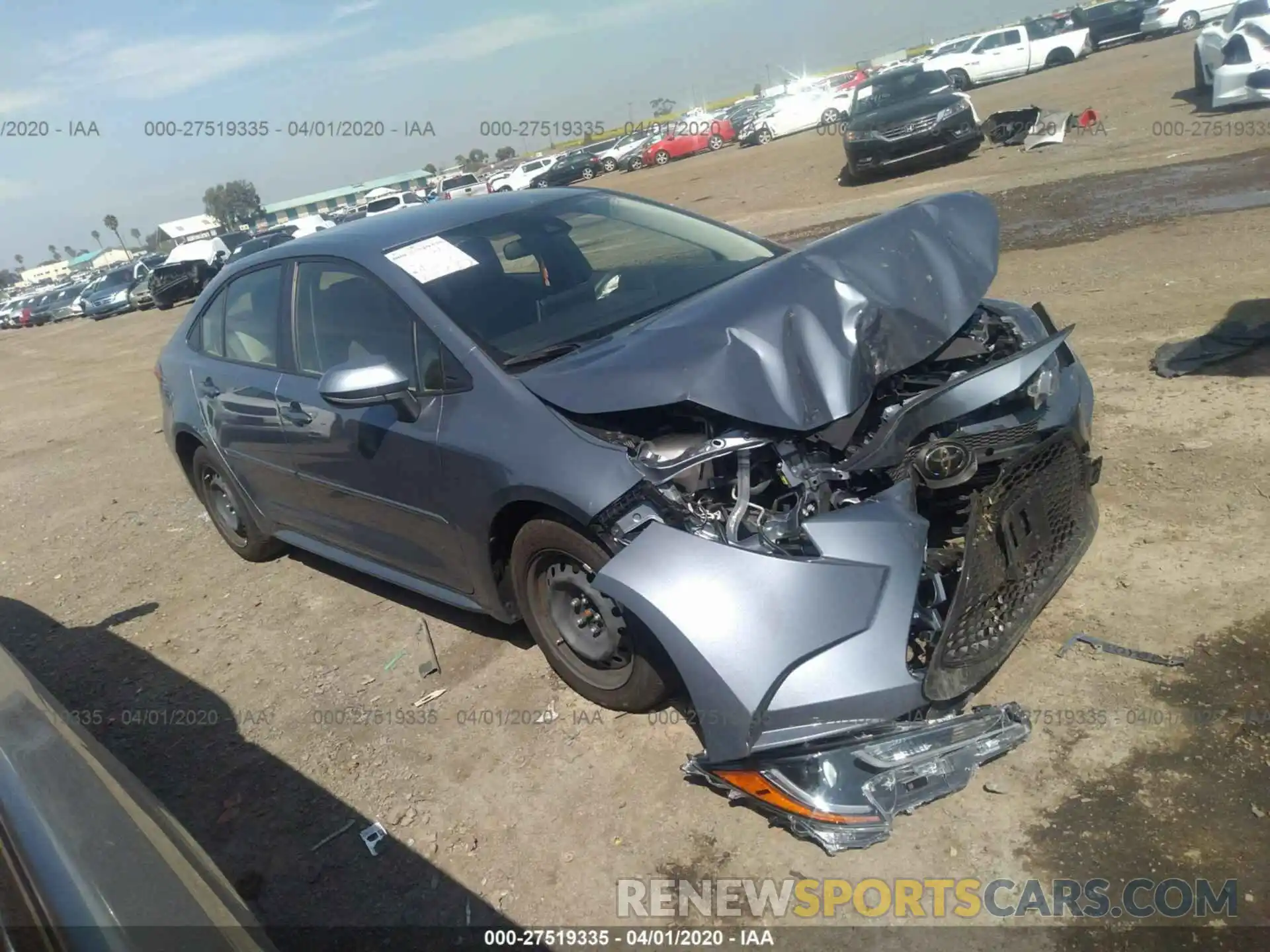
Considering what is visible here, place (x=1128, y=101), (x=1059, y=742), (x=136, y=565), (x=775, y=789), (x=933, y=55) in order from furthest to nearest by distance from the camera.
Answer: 1. (x=933, y=55)
2. (x=1128, y=101)
3. (x=136, y=565)
4. (x=1059, y=742)
5. (x=775, y=789)

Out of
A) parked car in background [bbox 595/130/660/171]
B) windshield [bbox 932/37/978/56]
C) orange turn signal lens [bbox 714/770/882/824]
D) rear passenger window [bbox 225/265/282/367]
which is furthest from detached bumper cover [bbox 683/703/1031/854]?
parked car in background [bbox 595/130/660/171]

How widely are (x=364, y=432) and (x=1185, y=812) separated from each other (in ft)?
10.2

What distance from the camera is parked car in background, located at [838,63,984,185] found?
14930mm

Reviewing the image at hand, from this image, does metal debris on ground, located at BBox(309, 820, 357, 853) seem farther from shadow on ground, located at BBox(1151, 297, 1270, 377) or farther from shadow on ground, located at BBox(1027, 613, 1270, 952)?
shadow on ground, located at BBox(1151, 297, 1270, 377)

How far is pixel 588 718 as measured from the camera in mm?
3473

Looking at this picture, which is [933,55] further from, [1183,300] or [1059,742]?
[1059,742]

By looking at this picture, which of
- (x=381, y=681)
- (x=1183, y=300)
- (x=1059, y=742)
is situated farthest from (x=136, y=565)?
(x=1183, y=300)

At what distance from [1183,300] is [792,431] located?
471 centimetres

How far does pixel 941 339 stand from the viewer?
3.31 meters

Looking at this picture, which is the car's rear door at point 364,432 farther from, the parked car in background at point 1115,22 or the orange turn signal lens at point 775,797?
the parked car in background at point 1115,22

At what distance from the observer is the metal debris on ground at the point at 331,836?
3.22 meters

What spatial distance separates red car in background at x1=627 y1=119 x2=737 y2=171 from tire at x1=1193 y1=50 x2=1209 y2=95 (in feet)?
78.4

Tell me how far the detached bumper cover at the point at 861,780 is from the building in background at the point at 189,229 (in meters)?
58.4

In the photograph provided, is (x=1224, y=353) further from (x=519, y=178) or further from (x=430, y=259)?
(x=519, y=178)
